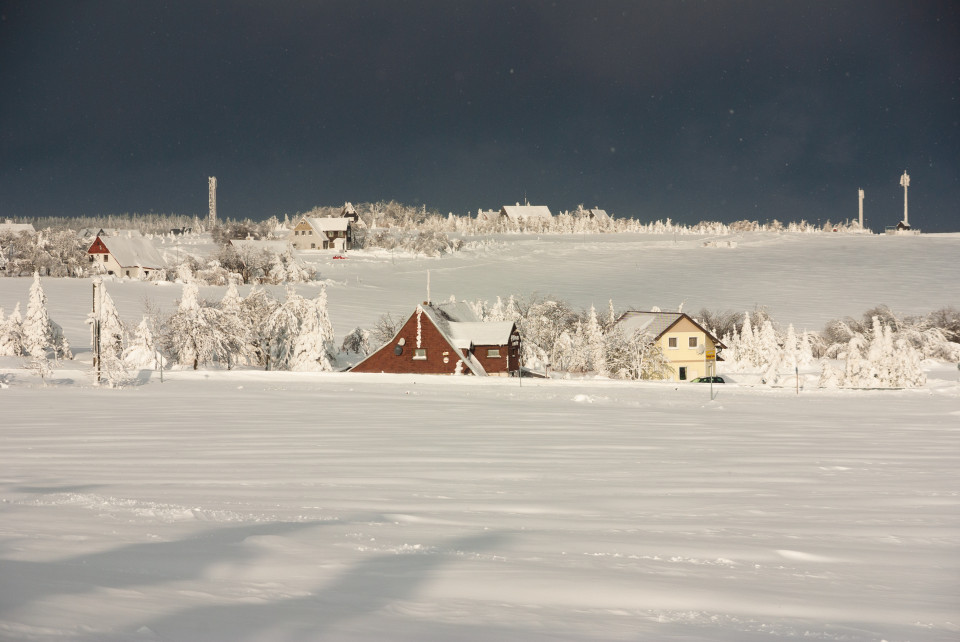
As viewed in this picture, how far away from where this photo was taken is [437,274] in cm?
11544

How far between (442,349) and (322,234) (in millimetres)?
111586

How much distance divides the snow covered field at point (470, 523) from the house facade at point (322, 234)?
5112 inches

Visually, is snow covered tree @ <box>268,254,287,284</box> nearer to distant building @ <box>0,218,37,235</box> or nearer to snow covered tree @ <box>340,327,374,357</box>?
snow covered tree @ <box>340,327,374,357</box>

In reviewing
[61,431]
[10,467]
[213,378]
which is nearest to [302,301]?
[213,378]

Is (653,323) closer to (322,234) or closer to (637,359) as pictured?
(637,359)

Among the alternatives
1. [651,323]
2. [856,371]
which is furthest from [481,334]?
[856,371]

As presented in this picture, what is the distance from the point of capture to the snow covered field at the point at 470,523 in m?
4.99

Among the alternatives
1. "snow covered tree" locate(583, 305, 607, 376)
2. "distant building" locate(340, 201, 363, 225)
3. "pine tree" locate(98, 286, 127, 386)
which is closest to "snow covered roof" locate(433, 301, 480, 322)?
"snow covered tree" locate(583, 305, 607, 376)

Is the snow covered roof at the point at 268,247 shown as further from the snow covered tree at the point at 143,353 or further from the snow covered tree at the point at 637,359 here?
the snow covered tree at the point at 637,359

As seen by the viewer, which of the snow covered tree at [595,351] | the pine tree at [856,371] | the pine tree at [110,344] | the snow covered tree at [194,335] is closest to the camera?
the pine tree at [110,344]

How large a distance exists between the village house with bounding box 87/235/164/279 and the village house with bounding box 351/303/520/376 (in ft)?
226

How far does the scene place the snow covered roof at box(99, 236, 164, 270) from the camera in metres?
106

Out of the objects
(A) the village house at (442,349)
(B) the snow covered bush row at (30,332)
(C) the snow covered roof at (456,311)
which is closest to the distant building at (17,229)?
(B) the snow covered bush row at (30,332)

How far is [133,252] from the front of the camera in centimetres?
10900
